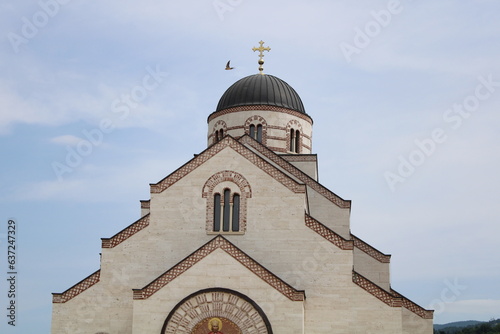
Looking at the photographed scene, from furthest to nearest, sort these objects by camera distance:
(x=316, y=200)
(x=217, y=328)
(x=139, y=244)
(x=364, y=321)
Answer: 1. (x=316, y=200)
2. (x=139, y=244)
3. (x=364, y=321)
4. (x=217, y=328)

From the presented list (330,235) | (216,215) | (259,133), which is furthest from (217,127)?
(330,235)

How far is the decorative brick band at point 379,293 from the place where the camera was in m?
27.0

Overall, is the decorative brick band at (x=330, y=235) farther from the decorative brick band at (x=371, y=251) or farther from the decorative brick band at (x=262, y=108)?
the decorative brick band at (x=262, y=108)

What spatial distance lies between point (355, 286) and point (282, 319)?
3689 mm

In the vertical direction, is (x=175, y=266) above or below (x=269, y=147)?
below

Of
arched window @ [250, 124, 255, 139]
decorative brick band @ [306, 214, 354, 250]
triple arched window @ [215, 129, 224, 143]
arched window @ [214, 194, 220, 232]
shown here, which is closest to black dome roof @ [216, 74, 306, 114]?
arched window @ [250, 124, 255, 139]

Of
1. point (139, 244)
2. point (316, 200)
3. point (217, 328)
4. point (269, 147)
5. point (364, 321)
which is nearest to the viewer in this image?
point (217, 328)

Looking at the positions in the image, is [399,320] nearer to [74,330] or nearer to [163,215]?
[163,215]

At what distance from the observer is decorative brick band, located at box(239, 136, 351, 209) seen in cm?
3291

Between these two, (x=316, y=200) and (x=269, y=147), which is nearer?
(x=316, y=200)

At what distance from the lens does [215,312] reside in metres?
25.5

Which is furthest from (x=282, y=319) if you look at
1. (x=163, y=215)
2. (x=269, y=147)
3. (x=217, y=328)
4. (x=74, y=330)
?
(x=269, y=147)

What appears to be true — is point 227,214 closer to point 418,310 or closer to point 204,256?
point 204,256

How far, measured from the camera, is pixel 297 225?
92.8 feet
